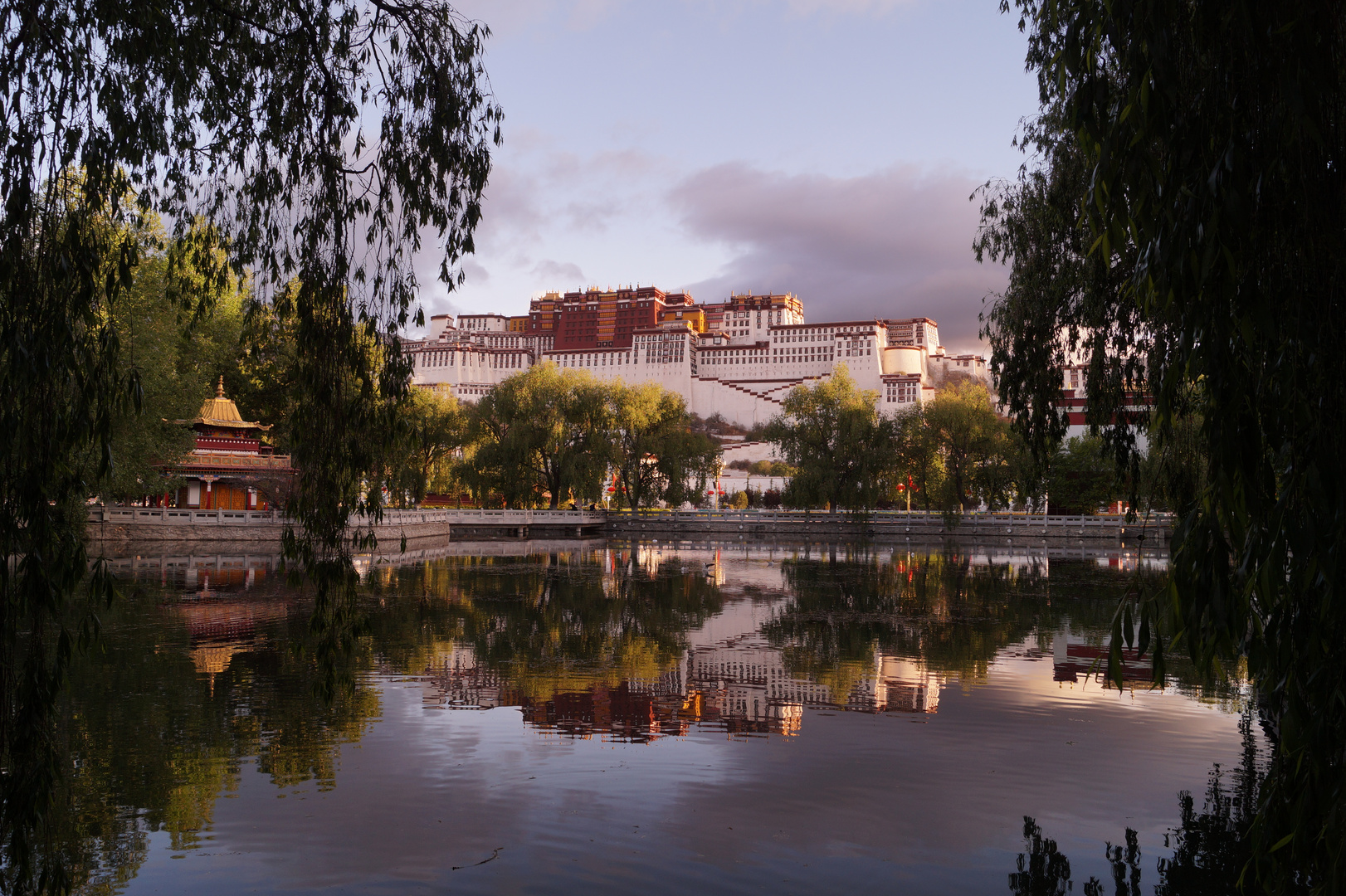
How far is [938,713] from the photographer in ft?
34.2

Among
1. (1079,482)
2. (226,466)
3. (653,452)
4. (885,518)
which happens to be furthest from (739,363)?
(226,466)

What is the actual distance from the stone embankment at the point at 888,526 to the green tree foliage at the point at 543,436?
581cm

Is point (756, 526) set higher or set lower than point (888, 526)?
lower

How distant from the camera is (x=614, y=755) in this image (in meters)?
8.62

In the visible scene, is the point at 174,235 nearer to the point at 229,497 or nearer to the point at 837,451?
the point at 229,497

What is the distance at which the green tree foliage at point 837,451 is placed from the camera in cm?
5381

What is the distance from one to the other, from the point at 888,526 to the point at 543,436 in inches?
784

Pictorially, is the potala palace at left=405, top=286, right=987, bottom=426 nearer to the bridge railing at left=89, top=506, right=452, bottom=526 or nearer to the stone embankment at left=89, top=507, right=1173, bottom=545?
the stone embankment at left=89, top=507, right=1173, bottom=545

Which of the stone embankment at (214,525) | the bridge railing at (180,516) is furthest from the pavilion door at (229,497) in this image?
the stone embankment at (214,525)

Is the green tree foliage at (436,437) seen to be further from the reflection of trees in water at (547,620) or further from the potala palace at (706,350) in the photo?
the potala palace at (706,350)

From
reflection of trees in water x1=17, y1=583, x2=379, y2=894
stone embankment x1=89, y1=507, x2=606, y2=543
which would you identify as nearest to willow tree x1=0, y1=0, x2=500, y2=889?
reflection of trees in water x1=17, y1=583, x2=379, y2=894

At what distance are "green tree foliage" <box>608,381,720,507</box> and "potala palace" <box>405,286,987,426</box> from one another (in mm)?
54416

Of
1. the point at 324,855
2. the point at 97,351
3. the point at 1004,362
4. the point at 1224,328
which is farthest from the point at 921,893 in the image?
the point at 1004,362

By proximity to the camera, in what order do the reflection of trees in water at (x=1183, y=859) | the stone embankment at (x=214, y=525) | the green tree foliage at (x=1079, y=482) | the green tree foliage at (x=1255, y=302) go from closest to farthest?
the green tree foliage at (x=1255, y=302), the reflection of trees in water at (x=1183, y=859), the stone embankment at (x=214, y=525), the green tree foliage at (x=1079, y=482)
